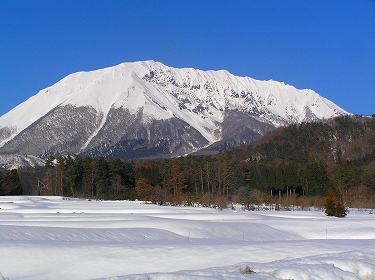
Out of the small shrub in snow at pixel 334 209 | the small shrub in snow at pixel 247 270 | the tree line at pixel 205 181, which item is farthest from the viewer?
the tree line at pixel 205 181

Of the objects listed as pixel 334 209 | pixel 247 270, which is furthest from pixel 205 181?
pixel 247 270

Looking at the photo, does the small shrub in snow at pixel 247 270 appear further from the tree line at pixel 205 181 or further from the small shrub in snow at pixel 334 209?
the tree line at pixel 205 181

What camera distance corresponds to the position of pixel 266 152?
537 feet

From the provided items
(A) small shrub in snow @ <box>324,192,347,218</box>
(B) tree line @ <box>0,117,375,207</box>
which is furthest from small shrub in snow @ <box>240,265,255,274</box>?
(B) tree line @ <box>0,117,375,207</box>

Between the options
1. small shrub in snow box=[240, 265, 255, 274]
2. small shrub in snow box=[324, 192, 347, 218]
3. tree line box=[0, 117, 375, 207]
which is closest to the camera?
small shrub in snow box=[240, 265, 255, 274]

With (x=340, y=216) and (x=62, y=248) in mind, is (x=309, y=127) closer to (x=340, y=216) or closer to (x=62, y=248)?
(x=340, y=216)

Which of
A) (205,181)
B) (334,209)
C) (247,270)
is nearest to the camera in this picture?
(247,270)

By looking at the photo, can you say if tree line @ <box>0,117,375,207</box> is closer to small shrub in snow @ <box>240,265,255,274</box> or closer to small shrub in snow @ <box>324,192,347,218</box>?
small shrub in snow @ <box>324,192,347,218</box>

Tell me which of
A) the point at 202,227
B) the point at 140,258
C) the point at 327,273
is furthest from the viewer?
the point at 202,227

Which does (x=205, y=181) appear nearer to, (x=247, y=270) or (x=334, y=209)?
(x=334, y=209)

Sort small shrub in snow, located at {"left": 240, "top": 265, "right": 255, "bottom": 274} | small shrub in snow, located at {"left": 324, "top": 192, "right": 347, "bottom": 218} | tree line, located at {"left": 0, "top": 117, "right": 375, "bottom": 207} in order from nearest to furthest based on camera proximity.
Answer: small shrub in snow, located at {"left": 240, "top": 265, "right": 255, "bottom": 274} → small shrub in snow, located at {"left": 324, "top": 192, "right": 347, "bottom": 218} → tree line, located at {"left": 0, "top": 117, "right": 375, "bottom": 207}

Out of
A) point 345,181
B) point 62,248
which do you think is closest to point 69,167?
point 345,181

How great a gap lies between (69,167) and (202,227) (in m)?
85.7

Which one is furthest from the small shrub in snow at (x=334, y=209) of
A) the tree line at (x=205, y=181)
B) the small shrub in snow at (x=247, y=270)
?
the small shrub in snow at (x=247, y=270)
